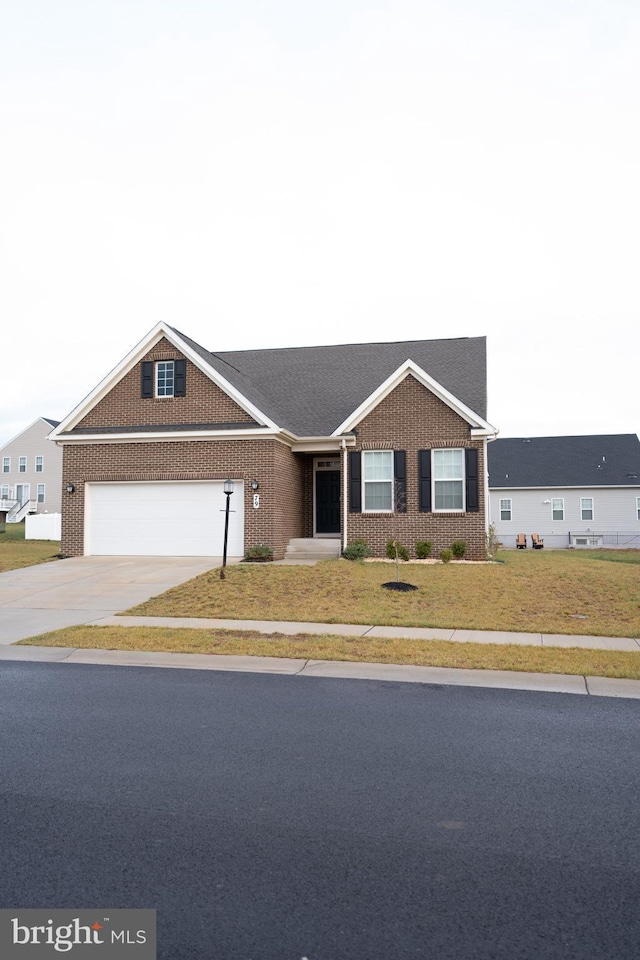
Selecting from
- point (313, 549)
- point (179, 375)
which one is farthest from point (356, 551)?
point (179, 375)

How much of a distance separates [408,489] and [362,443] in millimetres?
2004

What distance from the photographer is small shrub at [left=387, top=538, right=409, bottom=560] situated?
21.7m

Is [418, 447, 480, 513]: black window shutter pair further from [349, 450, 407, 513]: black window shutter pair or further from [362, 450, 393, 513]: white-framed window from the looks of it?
[362, 450, 393, 513]: white-framed window

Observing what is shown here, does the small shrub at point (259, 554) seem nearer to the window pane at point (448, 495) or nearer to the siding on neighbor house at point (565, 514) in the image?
the window pane at point (448, 495)

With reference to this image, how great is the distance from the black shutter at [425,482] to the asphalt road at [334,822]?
14.6m

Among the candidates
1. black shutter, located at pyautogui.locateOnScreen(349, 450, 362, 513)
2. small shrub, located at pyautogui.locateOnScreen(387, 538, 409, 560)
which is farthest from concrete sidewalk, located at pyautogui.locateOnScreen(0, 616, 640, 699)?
black shutter, located at pyautogui.locateOnScreen(349, 450, 362, 513)

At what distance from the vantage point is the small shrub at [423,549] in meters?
22.2

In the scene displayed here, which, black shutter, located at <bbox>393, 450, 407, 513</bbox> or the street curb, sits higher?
black shutter, located at <bbox>393, 450, 407, 513</bbox>

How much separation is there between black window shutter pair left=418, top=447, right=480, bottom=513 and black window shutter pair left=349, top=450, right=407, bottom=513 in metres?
0.48

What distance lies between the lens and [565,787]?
5523mm

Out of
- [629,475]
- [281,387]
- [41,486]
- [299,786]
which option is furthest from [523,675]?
[41,486]

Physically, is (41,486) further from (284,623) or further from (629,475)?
(284,623)

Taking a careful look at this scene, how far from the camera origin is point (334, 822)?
191 inches

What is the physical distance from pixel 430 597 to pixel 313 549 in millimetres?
8171
